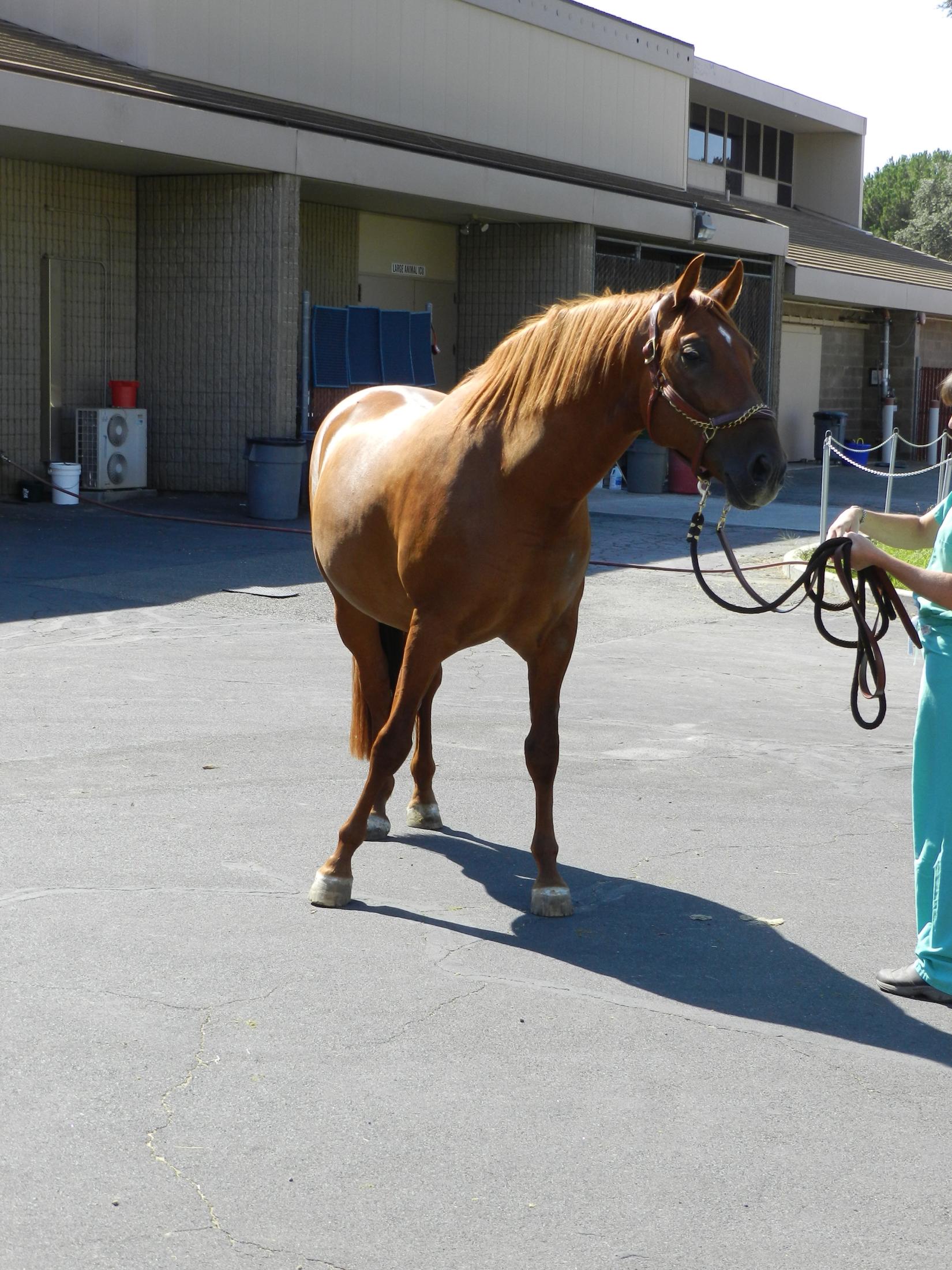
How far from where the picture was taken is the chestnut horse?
4.35 metres

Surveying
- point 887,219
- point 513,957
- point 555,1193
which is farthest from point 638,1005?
point 887,219

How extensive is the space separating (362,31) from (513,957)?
61.4 ft

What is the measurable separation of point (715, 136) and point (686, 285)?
31624 mm

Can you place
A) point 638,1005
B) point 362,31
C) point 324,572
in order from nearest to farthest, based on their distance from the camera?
point 638,1005 → point 324,572 → point 362,31

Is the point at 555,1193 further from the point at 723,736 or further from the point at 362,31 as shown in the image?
the point at 362,31

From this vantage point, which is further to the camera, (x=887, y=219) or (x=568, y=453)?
(x=887, y=219)

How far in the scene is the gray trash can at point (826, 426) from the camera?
31.0 metres

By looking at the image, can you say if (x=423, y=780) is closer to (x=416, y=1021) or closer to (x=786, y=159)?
(x=416, y=1021)

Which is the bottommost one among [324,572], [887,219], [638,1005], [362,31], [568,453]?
[638,1005]

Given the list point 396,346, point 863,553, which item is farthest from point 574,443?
point 396,346

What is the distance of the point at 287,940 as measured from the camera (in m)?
4.70

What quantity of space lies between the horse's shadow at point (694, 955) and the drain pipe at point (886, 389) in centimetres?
2968

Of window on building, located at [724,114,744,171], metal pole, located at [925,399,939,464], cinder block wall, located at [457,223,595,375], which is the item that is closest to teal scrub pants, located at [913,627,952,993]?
cinder block wall, located at [457,223,595,375]

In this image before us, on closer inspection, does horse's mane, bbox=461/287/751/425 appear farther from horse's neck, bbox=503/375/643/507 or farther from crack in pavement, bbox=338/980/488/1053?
crack in pavement, bbox=338/980/488/1053
